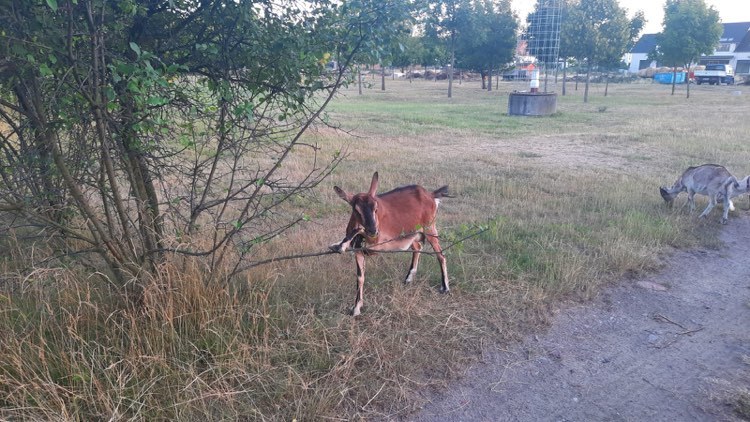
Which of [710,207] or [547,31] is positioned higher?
[547,31]

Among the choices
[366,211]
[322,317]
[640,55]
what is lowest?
[322,317]

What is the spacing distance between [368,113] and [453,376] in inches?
872

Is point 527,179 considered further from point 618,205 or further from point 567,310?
point 567,310

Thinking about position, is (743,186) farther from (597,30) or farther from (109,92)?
(597,30)

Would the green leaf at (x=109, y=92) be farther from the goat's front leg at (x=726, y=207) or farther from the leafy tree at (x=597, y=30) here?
the leafy tree at (x=597, y=30)

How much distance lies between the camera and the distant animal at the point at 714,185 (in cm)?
834

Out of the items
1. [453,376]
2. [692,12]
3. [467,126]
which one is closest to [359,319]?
[453,376]

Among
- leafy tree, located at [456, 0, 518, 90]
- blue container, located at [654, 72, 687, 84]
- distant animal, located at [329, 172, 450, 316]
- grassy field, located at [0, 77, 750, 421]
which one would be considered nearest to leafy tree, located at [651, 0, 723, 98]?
leafy tree, located at [456, 0, 518, 90]

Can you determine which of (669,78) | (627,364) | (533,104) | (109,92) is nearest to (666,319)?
(627,364)

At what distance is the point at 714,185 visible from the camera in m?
8.41

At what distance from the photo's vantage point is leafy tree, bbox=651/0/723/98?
116 ft

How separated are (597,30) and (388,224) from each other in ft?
120

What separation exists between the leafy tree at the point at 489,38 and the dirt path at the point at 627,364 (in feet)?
123

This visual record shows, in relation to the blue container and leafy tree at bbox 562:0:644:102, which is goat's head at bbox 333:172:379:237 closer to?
leafy tree at bbox 562:0:644:102
